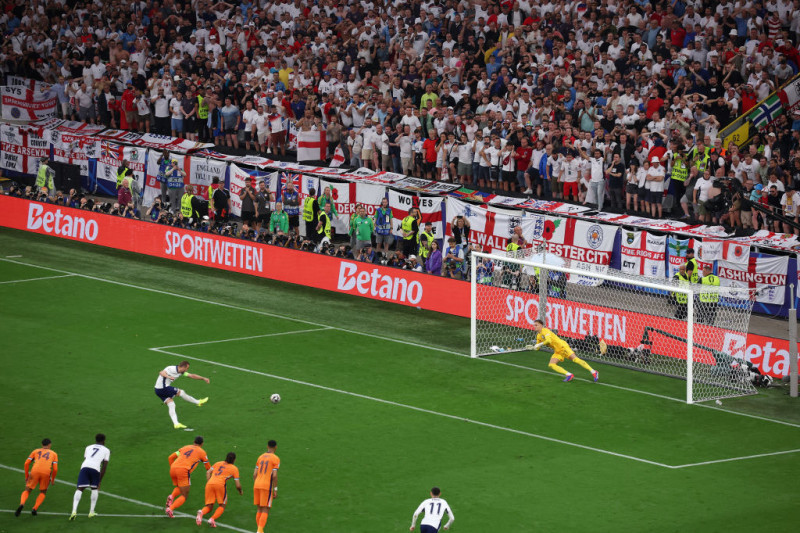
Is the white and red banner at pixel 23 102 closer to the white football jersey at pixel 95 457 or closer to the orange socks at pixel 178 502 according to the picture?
the white football jersey at pixel 95 457

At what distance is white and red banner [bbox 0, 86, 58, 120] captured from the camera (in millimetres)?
51812

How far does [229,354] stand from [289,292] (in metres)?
5.89

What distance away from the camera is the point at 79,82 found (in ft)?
170

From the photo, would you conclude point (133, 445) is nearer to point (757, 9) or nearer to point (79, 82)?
point (757, 9)

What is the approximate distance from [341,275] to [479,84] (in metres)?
9.52

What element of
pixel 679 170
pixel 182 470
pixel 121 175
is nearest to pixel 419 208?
pixel 679 170

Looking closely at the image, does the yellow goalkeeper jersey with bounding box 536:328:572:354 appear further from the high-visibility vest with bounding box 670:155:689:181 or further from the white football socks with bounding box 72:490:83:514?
the white football socks with bounding box 72:490:83:514

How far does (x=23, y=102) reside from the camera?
51.8m

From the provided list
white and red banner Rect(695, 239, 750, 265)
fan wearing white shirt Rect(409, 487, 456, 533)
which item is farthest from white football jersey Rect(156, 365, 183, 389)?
white and red banner Rect(695, 239, 750, 265)

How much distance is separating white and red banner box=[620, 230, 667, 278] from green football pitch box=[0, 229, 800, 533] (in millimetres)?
4962

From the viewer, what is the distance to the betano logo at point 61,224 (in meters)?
42.0

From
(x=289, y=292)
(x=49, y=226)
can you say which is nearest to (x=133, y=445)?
(x=289, y=292)

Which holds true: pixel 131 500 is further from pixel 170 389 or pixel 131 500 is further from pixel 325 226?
pixel 325 226

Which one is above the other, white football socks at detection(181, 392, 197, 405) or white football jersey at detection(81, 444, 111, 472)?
white football jersey at detection(81, 444, 111, 472)
